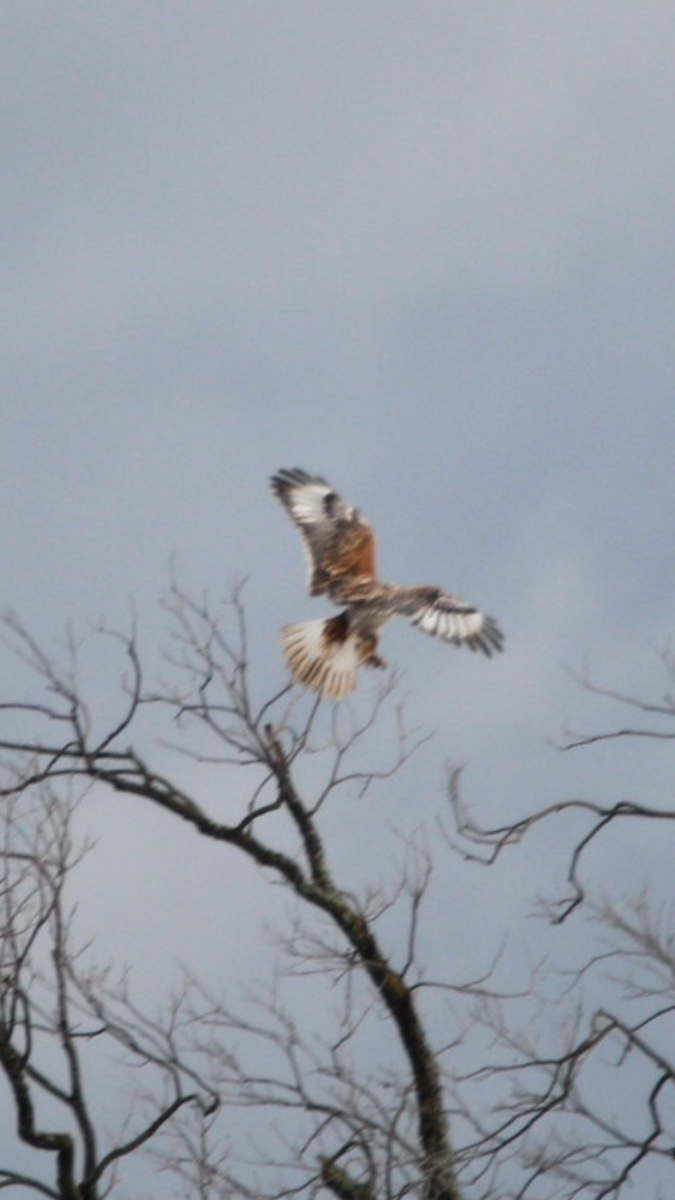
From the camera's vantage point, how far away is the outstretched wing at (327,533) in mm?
15586

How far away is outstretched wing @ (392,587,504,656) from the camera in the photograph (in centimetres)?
1436

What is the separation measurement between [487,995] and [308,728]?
1.81m

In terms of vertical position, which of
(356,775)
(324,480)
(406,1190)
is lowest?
(406,1190)

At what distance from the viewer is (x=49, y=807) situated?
12219mm

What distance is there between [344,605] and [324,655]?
1101 mm

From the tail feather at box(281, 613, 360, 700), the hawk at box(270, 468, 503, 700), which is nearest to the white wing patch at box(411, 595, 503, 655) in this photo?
the hawk at box(270, 468, 503, 700)

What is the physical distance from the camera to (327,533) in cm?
1623

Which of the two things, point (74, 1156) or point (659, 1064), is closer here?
point (659, 1064)

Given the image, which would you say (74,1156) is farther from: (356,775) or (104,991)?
(356,775)

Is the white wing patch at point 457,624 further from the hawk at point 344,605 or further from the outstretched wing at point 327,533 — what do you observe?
the outstretched wing at point 327,533

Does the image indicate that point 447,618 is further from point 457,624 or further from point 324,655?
point 324,655

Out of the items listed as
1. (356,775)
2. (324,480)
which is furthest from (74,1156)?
(324,480)

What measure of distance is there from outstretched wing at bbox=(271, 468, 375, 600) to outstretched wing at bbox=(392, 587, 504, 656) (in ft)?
1.56

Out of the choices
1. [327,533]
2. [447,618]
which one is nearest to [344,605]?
[447,618]
